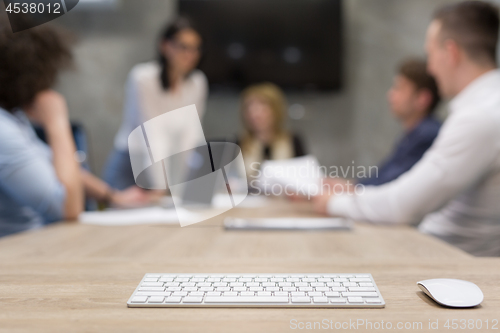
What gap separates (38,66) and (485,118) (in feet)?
3.84

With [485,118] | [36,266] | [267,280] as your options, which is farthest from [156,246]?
[485,118]

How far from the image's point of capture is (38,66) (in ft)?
3.85

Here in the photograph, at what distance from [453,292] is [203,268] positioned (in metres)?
0.35

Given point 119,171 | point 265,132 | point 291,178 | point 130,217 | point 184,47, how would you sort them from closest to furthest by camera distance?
point 130,217 → point 291,178 → point 119,171 → point 184,47 → point 265,132

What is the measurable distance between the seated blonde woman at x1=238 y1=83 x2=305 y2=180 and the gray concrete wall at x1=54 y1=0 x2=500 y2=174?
0.49 meters

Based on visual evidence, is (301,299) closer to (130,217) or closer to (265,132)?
(130,217)

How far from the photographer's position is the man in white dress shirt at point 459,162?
100 centimetres

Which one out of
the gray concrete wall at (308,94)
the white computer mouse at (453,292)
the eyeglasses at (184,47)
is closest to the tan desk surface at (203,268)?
the white computer mouse at (453,292)

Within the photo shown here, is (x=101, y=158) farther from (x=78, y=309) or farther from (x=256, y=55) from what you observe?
(x=78, y=309)

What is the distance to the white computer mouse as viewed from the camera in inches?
18.2

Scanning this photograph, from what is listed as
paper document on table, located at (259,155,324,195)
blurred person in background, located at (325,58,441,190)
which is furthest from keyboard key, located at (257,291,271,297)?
blurred person in background, located at (325,58,441,190)

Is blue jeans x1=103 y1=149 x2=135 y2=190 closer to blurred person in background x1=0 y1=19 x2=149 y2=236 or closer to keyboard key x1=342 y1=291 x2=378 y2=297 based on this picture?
blurred person in background x1=0 y1=19 x2=149 y2=236

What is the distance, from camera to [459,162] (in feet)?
3.28

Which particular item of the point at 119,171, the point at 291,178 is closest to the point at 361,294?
the point at 291,178
